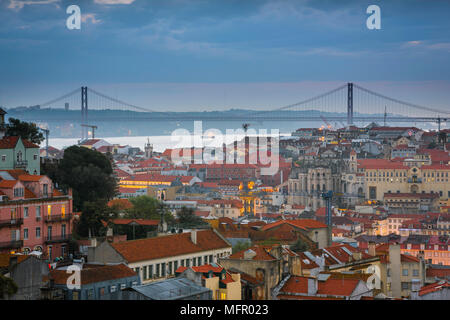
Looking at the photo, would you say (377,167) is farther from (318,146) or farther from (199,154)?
(199,154)

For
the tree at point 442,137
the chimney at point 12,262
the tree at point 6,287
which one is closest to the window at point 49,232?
the chimney at point 12,262

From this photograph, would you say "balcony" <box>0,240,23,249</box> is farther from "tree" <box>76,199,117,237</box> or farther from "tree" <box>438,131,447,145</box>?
"tree" <box>438,131,447,145</box>

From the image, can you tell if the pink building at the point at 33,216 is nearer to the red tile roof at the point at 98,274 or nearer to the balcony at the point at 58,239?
the balcony at the point at 58,239

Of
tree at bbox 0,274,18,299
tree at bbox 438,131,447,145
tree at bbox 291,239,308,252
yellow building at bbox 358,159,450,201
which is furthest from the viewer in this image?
tree at bbox 438,131,447,145

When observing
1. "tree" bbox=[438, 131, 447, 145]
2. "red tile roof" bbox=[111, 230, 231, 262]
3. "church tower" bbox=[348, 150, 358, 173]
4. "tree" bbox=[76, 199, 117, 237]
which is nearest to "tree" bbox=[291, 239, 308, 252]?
"red tile roof" bbox=[111, 230, 231, 262]

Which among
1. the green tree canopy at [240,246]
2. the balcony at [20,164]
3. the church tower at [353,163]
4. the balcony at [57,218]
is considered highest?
the balcony at [20,164]
